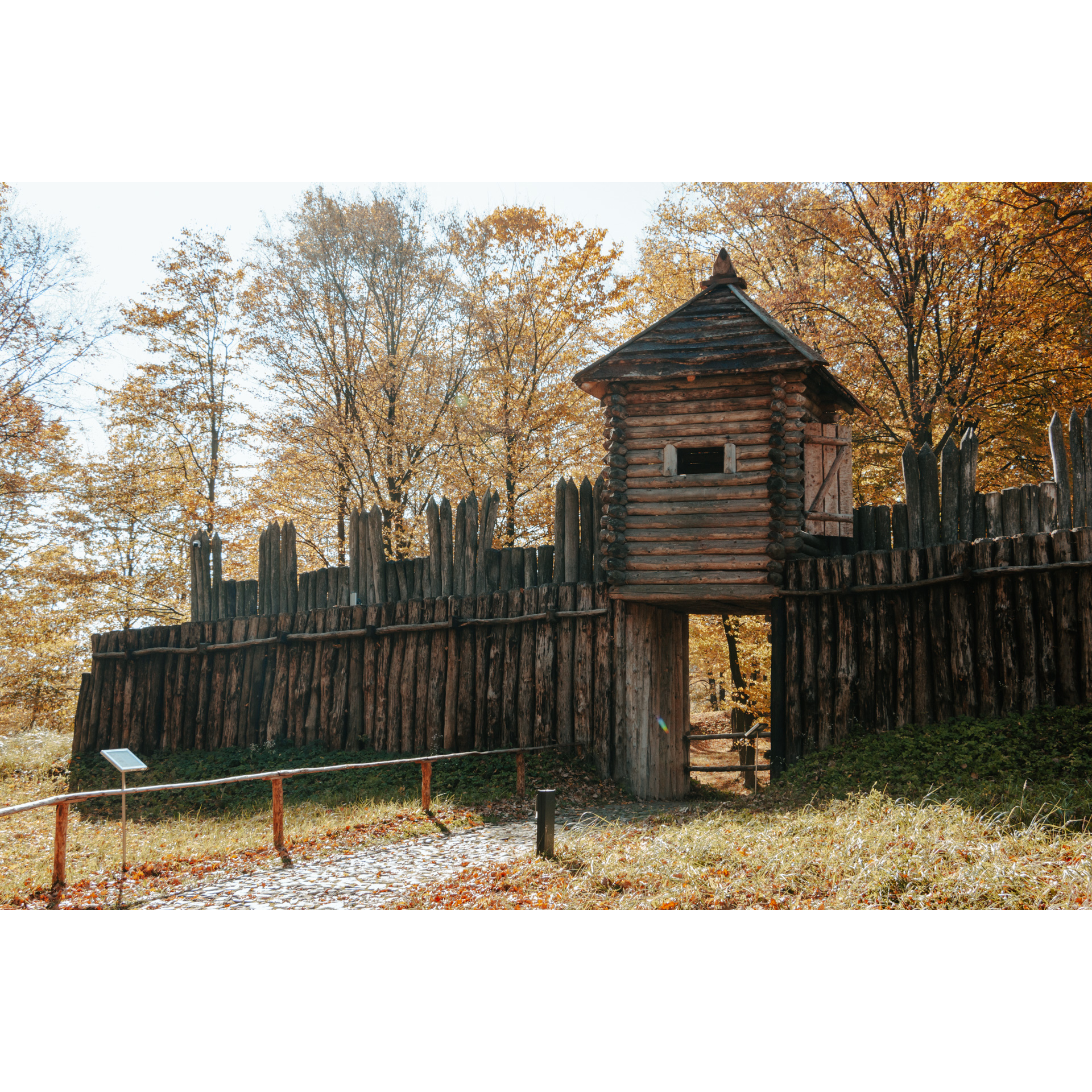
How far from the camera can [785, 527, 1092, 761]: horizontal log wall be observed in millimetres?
9656

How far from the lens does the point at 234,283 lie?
22391mm

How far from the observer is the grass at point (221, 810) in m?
8.12

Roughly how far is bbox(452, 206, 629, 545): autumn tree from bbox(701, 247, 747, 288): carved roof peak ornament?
608cm

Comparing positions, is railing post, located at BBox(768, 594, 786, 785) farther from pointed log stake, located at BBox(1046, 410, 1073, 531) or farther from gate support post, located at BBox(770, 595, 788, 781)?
pointed log stake, located at BBox(1046, 410, 1073, 531)

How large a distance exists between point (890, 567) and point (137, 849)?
368 inches

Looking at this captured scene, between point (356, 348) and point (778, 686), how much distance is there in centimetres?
1413

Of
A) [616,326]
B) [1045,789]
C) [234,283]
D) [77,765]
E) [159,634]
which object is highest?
[234,283]

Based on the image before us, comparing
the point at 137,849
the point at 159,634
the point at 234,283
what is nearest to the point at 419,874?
the point at 137,849

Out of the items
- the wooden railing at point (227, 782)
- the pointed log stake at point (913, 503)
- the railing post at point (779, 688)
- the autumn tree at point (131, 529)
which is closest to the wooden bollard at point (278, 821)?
the wooden railing at point (227, 782)

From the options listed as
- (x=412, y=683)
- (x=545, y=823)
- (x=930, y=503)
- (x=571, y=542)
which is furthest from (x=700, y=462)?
(x=545, y=823)

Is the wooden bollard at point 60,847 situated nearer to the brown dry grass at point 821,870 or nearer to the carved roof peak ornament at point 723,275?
the brown dry grass at point 821,870

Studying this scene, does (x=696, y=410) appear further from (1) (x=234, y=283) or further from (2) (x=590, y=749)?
(1) (x=234, y=283)

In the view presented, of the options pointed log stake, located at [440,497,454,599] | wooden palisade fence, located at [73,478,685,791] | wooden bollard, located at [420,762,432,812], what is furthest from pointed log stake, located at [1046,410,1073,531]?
pointed log stake, located at [440,497,454,599]

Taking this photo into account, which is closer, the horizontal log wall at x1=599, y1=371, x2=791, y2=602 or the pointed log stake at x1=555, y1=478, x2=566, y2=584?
the horizontal log wall at x1=599, y1=371, x2=791, y2=602
